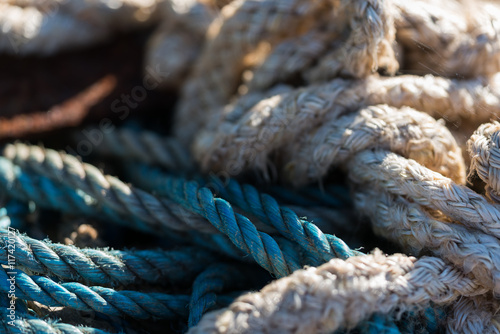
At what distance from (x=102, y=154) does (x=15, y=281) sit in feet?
1.52

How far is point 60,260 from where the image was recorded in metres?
0.86

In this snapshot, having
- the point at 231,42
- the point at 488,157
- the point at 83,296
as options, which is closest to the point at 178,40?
the point at 231,42

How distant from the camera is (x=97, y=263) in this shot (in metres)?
0.87

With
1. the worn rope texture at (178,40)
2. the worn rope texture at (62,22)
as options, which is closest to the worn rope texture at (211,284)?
the worn rope texture at (178,40)

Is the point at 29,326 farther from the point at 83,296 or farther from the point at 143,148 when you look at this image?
the point at 143,148

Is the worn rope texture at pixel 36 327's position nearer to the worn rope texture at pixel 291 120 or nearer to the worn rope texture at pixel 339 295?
the worn rope texture at pixel 339 295

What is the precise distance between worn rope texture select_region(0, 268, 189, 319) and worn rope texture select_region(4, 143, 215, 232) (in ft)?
0.53

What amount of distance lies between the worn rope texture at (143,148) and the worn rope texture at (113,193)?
14 centimetres

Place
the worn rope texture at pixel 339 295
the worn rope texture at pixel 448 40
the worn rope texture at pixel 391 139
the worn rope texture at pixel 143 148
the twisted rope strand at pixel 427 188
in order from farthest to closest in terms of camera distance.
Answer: the worn rope texture at pixel 143 148 → the worn rope texture at pixel 448 40 → the worn rope texture at pixel 391 139 → the twisted rope strand at pixel 427 188 → the worn rope texture at pixel 339 295

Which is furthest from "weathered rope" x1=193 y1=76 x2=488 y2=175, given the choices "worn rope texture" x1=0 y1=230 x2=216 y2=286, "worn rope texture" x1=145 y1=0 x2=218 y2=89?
"worn rope texture" x1=145 y1=0 x2=218 y2=89

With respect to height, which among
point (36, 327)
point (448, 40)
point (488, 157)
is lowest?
point (36, 327)

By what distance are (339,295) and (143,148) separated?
67 cm

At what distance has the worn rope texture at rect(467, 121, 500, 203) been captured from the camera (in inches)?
30.0

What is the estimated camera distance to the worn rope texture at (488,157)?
761 mm
